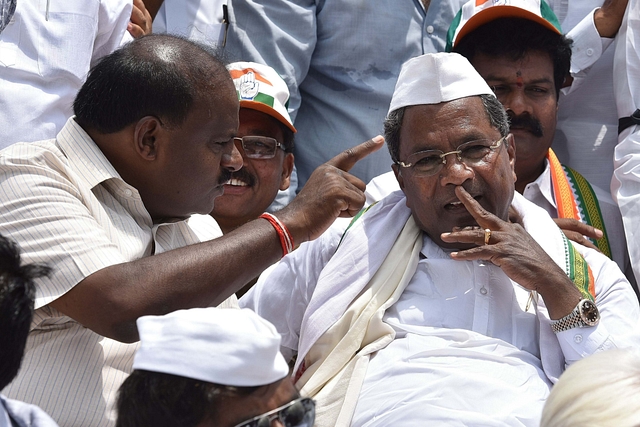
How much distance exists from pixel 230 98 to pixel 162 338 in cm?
131

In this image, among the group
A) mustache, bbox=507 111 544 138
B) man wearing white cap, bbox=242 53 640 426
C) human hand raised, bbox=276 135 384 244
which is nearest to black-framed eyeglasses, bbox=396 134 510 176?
man wearing white cap, bbox=242 53 640 426

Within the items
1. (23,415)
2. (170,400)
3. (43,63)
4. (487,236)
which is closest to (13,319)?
(23,415)

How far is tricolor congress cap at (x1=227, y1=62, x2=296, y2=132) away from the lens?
4.22 metres

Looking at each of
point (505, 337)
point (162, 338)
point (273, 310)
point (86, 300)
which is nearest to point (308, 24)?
point (273, 310)

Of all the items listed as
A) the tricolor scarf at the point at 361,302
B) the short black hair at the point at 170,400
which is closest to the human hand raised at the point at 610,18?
the tricolor scarf at the point at 361,302

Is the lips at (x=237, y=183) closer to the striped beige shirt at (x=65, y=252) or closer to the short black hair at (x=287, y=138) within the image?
the short black hair at (x=287, y=138)

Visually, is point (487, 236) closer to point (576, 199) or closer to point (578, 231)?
point (578, 231)

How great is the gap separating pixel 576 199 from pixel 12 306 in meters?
3.37

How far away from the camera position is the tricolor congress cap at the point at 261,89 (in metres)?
4.22

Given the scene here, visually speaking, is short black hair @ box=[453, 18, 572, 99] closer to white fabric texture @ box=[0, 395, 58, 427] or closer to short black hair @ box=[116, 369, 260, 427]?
short black hair @ box=[116, 369, 260, 427]

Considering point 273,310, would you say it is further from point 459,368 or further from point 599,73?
point 599,73

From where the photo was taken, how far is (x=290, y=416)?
6.31 feet

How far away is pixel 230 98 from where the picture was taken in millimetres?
2982

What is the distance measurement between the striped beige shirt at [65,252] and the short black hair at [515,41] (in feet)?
8.02
